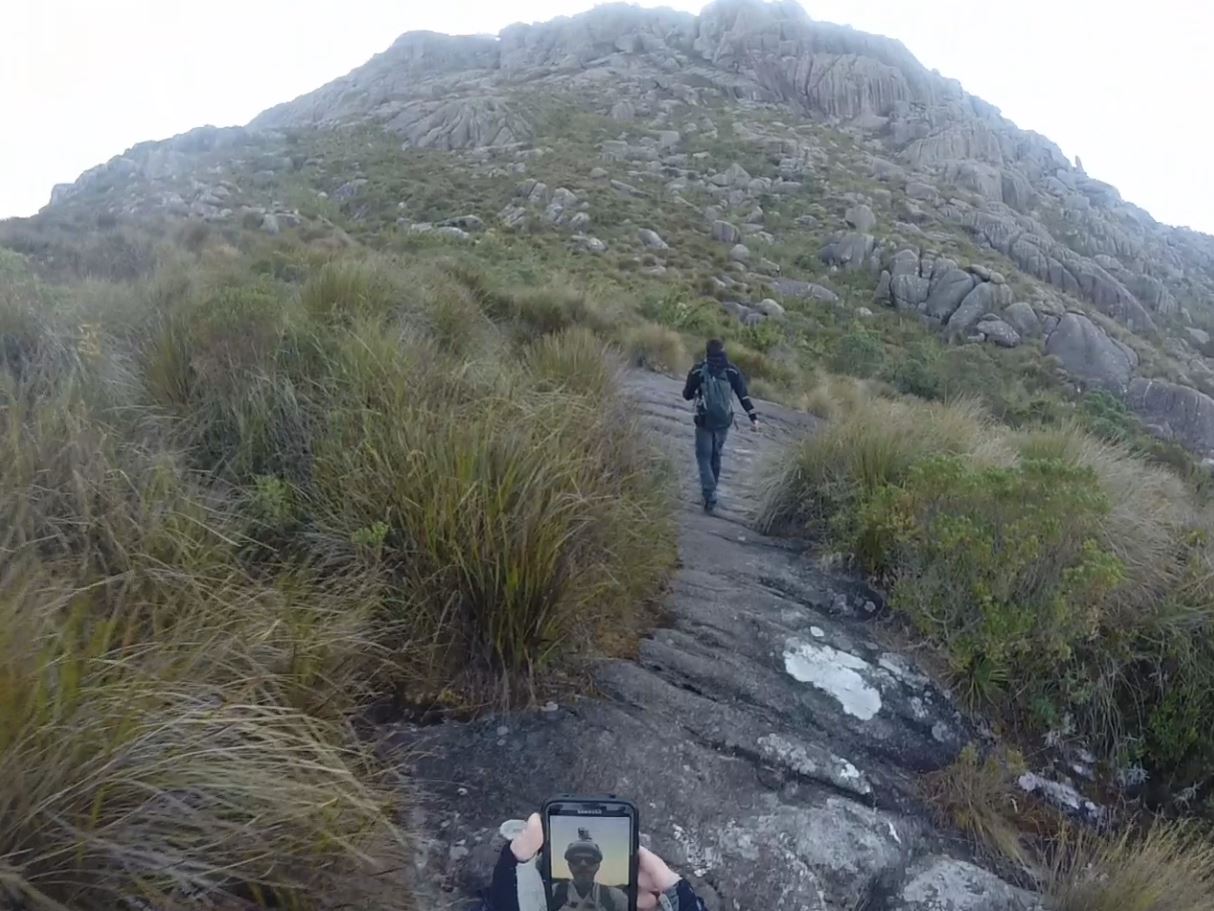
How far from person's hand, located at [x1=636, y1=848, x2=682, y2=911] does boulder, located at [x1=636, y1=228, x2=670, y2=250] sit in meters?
27.0

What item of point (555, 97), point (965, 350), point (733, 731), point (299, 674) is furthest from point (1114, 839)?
point (555, 97)

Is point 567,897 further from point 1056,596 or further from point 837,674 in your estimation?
point 1056,596

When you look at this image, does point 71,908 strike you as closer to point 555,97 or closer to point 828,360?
point 828,360

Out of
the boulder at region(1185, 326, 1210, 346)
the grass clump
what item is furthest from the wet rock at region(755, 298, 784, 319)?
the boulder at region(1185, 326, 1210, 346)

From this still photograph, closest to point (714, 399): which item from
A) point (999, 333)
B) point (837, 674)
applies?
point (837, 674)


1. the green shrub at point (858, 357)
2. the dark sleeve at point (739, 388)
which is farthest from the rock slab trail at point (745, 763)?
the green shrub at point (858, 357)

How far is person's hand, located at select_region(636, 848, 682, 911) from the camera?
7.82 feet

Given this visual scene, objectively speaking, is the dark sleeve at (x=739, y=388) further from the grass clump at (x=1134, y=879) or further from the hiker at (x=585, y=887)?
the hiker at (x=585, y=887)

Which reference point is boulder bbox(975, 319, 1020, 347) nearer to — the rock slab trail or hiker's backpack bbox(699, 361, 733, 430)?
hiker's backpack bbox(699, 361, 733, 430)

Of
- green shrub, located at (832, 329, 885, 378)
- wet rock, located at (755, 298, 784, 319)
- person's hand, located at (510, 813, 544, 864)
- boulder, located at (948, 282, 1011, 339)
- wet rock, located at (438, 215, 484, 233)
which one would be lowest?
boulder, located at (948, 282, 1011, 339)

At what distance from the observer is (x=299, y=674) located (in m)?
2.67

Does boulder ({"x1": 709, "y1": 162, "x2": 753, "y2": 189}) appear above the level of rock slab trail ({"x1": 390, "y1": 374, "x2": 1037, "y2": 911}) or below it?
above

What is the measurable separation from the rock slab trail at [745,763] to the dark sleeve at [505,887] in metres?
0.20

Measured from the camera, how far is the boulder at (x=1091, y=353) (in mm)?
24672
